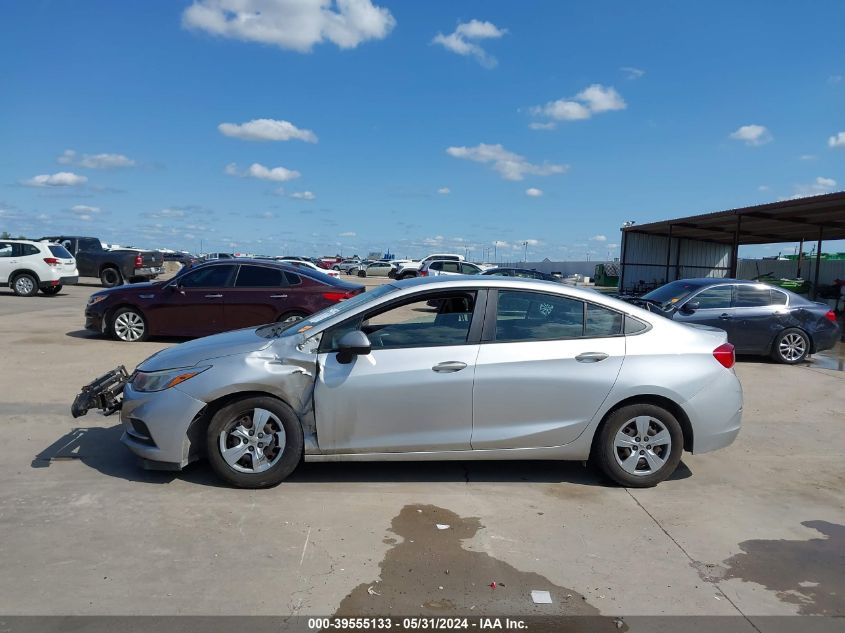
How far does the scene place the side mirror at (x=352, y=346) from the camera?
182 inches

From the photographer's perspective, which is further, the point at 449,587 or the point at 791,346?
the point at 791,346

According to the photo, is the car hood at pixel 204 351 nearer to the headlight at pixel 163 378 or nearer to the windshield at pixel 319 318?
the headlight at pixel 163 378

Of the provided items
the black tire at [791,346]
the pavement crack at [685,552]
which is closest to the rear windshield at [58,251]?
the black tire at [791,346]

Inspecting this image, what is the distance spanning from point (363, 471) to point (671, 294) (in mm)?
8492

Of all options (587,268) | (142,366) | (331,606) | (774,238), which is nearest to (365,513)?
(331,606)

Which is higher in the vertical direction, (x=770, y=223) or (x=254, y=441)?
(x=770, y=223)

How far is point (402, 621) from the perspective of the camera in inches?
127

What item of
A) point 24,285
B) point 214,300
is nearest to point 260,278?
point 214,300

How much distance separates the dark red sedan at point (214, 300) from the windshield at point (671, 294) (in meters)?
5.41

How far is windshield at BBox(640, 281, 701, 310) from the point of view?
11.5m

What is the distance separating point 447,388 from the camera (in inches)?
187

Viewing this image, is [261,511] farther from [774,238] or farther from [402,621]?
[774,238]

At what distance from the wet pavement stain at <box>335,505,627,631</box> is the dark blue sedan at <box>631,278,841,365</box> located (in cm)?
819

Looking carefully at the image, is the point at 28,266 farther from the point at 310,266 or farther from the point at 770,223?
the point at 770,223
